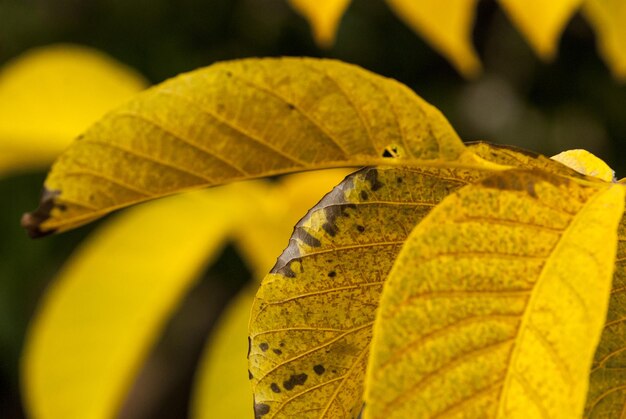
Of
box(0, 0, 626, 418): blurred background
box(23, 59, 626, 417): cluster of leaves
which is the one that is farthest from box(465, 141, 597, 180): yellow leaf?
box(0, 0, 626, 418): blurred background

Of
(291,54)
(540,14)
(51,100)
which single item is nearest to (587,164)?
(540,14)

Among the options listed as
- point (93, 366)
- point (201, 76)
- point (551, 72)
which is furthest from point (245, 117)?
point (551, 72)

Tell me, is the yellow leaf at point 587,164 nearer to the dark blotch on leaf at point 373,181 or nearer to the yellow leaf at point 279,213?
the dark blotch on leaf at point 373,181

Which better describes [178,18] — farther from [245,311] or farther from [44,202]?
[44,202]

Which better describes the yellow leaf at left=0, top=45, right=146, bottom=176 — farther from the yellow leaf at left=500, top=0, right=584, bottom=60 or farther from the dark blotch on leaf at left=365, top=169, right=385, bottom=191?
the dark blotch on leaf at left=365, top=169, right=385, bottom=191

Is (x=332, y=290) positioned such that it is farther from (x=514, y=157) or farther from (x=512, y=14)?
(x=512, y=14)

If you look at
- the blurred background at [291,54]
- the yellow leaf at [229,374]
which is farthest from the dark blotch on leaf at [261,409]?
the blurred background at [291,54]
